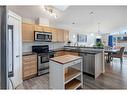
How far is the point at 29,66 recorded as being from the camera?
11.6 ft

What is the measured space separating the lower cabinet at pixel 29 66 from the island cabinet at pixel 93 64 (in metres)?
1.91

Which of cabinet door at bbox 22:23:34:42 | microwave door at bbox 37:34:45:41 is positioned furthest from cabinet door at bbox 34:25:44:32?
microwave door at bbox 37:34:45:41

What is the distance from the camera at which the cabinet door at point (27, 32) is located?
3.74 metres

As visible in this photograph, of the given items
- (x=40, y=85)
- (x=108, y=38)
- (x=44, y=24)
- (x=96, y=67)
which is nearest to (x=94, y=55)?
(x=96, y=67)

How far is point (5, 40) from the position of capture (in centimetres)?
90

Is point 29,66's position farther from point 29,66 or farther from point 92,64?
point 92,64

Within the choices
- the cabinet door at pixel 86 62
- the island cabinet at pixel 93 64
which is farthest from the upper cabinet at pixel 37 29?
the cabinet door at pixel 86 62

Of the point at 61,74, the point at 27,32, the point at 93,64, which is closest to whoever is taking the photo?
the point at 61,74

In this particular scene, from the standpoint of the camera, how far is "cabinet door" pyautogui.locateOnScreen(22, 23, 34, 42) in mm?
3740

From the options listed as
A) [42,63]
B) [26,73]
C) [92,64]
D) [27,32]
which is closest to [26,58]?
[26,73]

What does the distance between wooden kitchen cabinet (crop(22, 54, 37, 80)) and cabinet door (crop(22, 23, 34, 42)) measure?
0.72 m

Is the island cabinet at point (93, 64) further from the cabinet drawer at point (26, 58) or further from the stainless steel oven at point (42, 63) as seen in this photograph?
the cabinet drawer at point (26, 58)
